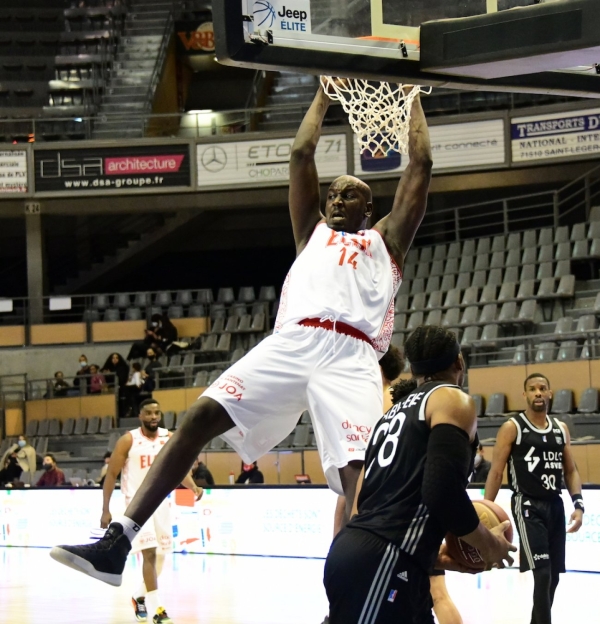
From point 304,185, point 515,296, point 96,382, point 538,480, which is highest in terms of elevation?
point 304,185

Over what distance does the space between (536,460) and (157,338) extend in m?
15.9

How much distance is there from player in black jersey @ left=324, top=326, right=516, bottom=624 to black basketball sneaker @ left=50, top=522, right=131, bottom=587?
0.89 meters

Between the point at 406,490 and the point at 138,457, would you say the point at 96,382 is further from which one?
the point at 406,490

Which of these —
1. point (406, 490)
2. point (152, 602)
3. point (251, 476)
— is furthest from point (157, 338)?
point (406, 490)

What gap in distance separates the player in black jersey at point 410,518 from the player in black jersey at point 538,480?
359cm

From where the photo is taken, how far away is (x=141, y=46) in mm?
27578

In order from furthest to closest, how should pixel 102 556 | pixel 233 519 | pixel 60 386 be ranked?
1. pixel 60 386
2. pixel 233 519
3. pixel 102 556

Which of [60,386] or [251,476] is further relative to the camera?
[60,386]

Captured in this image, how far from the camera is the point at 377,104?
19.8ft

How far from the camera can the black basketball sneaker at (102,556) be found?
164 inches

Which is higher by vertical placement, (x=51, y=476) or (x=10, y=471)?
(x=51, y=476)

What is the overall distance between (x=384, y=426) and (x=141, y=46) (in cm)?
2495

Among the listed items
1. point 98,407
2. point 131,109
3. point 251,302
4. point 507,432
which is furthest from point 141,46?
point 507,432

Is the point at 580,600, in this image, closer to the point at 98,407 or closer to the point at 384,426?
the point at 384,426
